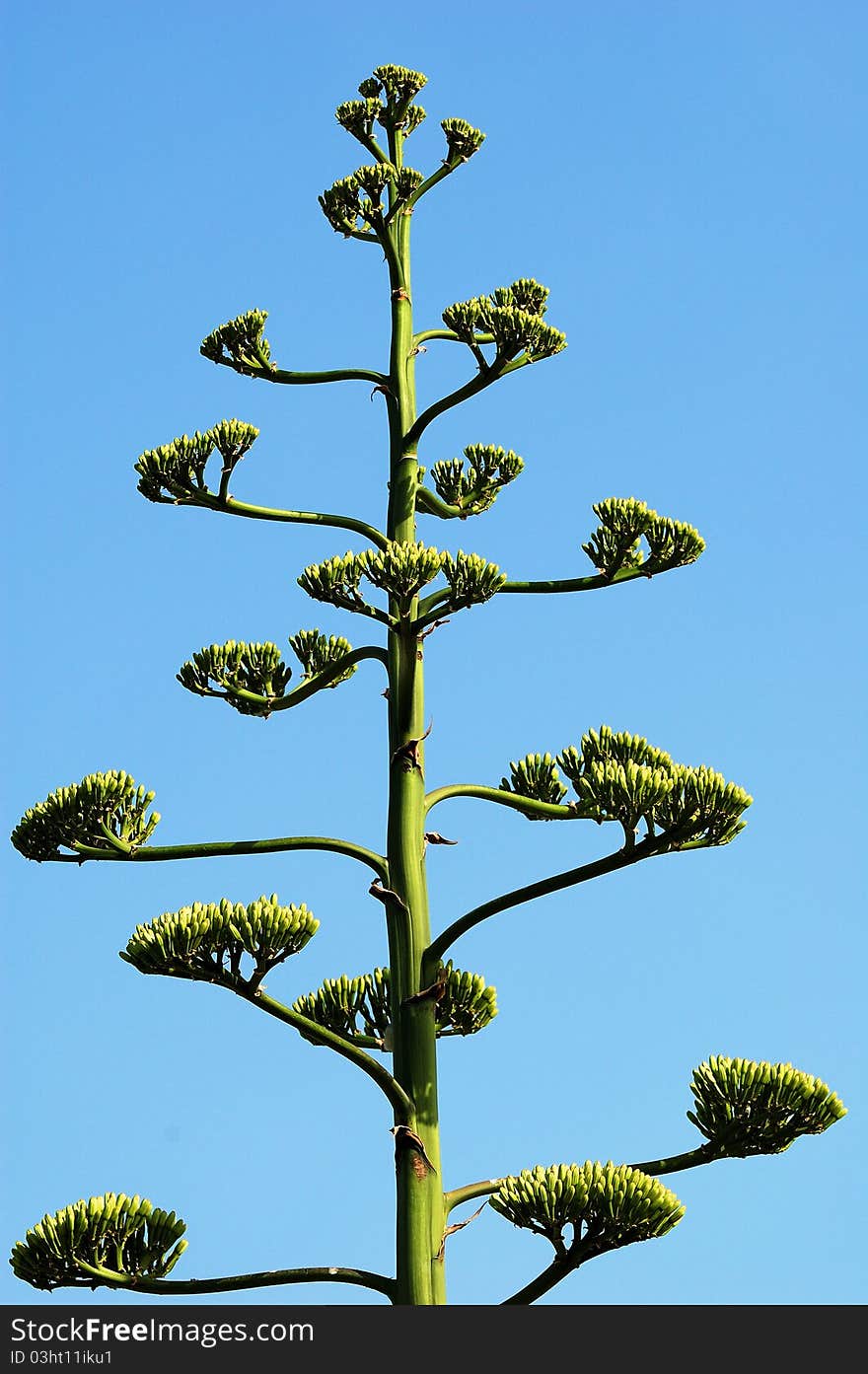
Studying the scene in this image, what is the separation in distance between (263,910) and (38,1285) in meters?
1.89

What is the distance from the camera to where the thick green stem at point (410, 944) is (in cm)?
591

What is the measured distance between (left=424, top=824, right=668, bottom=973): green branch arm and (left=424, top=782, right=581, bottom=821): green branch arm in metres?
0.72

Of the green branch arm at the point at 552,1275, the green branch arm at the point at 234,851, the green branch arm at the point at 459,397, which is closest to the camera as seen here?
the green branch arm at the point at 552,1275

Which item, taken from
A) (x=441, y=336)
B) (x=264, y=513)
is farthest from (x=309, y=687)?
(x=441, y=336)

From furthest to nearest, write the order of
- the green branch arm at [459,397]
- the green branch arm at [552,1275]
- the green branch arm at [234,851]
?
the green branch arm at [459,397] → the green branch arm at [234,851] → the green branch arm at [552,1275]

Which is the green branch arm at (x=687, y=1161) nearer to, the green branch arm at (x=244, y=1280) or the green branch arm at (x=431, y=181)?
the green branch arm at (x=244, y=1280)

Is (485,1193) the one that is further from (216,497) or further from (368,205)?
(368,205)

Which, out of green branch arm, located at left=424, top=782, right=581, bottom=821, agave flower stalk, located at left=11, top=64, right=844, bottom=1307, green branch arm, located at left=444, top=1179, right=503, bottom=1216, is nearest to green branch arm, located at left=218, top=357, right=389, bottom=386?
agave flower stalk, located at left=11, top=64, right=844, bottom=1307

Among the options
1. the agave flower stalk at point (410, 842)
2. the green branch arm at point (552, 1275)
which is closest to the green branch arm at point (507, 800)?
the agave flower stalk at point (410, 842)

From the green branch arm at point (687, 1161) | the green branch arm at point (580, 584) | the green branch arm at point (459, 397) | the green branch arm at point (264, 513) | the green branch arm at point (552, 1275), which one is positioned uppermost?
the green branch arm at point (459, 397)

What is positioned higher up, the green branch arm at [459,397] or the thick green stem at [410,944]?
the green branch arm at [459,397]

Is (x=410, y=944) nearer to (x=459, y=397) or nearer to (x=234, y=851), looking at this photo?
(x=234, y=851)
